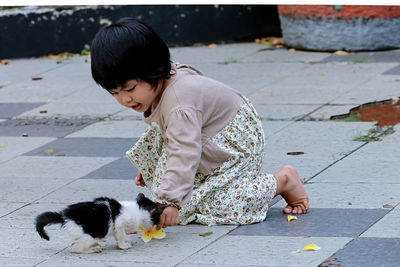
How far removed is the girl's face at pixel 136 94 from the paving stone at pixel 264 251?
80 cm

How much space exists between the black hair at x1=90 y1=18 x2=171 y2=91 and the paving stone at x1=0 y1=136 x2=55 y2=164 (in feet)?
7.43

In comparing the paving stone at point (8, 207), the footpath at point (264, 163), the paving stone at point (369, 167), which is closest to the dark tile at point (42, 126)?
the footpath at point (264, 163)

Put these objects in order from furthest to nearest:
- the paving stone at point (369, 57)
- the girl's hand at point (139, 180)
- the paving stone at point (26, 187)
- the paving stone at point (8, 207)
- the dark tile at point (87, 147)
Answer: the paving stone at point (369, 57) → the dark tile at point (87, 147) → the paving stone at point (26, 187) → the paving stone at point (8, 207) → the girl's hand at point (139, 180)

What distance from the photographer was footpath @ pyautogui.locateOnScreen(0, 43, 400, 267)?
400 cm

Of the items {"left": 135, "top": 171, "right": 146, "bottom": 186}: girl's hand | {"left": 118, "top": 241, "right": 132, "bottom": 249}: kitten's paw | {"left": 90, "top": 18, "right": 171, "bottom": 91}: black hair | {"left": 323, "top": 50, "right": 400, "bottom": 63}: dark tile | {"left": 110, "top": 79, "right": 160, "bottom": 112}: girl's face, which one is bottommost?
{"left": 323, "top": 50, "right": 400, "bottom": 63}: dark tile

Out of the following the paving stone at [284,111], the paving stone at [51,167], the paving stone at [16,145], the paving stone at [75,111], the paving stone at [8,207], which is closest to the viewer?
the paving stone at [8,207]

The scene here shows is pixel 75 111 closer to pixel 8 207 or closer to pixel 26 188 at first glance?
pixel 26 188

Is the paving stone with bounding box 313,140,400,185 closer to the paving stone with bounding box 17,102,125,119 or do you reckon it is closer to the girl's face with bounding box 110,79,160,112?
the girl's face with bounding box 110,79,160,112

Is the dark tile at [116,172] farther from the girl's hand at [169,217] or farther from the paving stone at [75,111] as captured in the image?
the paving stone at [75,111]

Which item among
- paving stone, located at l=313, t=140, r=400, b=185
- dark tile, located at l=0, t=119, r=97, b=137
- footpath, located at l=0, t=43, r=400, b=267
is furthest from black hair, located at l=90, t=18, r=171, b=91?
dark tile, located at l=0, t=119, r=97, b=137

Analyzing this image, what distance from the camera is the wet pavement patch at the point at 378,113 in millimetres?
6297

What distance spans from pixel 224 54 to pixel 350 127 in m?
3.57

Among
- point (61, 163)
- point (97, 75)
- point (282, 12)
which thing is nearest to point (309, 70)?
point (282, 12)

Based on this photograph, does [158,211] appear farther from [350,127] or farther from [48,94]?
[48,94]
